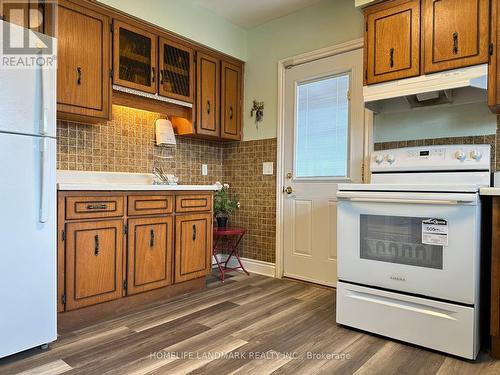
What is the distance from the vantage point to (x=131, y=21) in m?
2.84

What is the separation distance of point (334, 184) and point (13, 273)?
2363 millimetres

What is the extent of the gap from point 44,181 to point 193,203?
1260 mm

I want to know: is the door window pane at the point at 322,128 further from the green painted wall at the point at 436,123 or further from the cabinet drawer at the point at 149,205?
the cabinet drawer at the point at 149,205

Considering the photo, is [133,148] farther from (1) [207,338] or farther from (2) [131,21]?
(1) [207,338]

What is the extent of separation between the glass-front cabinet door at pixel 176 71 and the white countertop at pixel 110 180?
0.77m

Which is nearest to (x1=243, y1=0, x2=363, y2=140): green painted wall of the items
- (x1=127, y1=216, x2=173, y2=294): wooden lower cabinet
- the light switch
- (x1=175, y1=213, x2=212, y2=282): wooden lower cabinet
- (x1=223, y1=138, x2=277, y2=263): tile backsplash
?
(x1=223, y1=138, x2=277, y2=263): tile backsplash

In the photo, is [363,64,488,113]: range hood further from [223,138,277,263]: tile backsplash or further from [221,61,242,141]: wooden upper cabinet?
[221,61,242,141]: wooden upper cabinet

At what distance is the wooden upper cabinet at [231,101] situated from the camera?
3.59 metres

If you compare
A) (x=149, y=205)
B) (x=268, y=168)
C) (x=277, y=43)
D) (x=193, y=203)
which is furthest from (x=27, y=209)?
(x=277, y=43)

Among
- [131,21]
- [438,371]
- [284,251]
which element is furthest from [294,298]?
[131,21]

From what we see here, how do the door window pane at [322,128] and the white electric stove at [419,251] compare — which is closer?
the white electric stove at [419,251]

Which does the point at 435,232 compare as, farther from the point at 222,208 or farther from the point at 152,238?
the point at 222,208

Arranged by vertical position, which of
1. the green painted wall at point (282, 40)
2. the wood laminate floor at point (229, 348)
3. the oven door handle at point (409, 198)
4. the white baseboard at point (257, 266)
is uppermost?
the green painted wall at point (282, 40)

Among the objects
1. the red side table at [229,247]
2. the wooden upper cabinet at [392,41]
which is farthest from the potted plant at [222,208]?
the wooden upper cabinet at [392,41]
